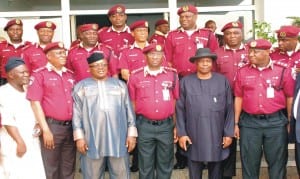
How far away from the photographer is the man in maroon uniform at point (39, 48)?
5.83 metres

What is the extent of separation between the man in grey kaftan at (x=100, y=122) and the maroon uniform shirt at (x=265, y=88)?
135cm

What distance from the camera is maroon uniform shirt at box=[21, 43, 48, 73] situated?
5.96 metres

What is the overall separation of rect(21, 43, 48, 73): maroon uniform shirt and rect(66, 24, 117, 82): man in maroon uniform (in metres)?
0.46

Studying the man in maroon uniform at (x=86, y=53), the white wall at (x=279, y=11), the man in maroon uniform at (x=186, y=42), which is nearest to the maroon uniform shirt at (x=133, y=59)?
the man in maroon uniform at (x=86, y=53)

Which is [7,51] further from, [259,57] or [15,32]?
[259,57]

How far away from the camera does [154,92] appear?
16.6 ft

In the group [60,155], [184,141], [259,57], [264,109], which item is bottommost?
[60,155]

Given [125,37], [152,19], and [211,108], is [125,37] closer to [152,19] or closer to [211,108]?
[211,108]

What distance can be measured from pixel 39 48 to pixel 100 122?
1819 millimetres

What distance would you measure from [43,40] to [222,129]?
2.57 m

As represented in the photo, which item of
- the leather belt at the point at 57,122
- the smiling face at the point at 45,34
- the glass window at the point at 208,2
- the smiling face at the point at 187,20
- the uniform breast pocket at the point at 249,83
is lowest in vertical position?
the leather belt at the point at 57,122

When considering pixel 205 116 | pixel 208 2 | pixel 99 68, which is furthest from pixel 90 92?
pixel 208 2

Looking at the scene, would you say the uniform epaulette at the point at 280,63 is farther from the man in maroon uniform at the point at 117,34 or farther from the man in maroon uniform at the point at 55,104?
the man in maroon uniform at the point at 55,104

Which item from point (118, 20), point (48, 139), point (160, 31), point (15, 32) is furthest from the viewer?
point (160, 31)
